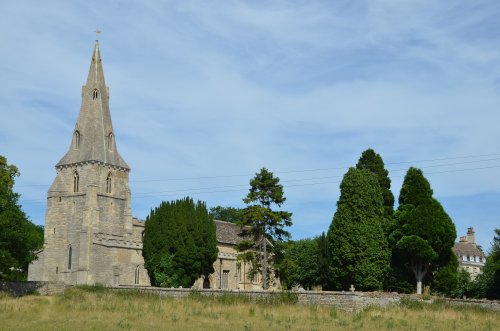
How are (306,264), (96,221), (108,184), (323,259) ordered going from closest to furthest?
(323,259) < (306,264) < (96,221) < (108,184)

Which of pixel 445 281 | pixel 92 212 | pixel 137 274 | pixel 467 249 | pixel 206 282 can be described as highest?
pixel 92 212

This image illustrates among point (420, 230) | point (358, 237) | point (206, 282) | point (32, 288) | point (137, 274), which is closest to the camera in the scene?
point (358, 237)

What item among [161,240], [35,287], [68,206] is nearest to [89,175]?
[68,206]

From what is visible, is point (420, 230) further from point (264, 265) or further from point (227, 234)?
point (227, 234)

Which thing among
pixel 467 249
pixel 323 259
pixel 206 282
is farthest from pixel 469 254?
pixel 323 259

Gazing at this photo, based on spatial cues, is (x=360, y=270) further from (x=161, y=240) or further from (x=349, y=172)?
(x=161, y=240)

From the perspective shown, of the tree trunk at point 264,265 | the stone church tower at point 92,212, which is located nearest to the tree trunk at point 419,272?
the tree trunk at point 264,265

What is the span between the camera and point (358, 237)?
4809 cm

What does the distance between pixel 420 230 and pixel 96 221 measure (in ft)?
104

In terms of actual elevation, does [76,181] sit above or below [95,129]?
below

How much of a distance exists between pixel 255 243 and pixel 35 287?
53.8 ft

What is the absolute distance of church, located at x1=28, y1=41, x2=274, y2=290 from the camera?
6450 centimetres

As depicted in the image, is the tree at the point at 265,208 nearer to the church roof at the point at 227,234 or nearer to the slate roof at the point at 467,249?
the church roof at the point at 227,234

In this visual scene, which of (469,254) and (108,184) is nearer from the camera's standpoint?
(108,184)
